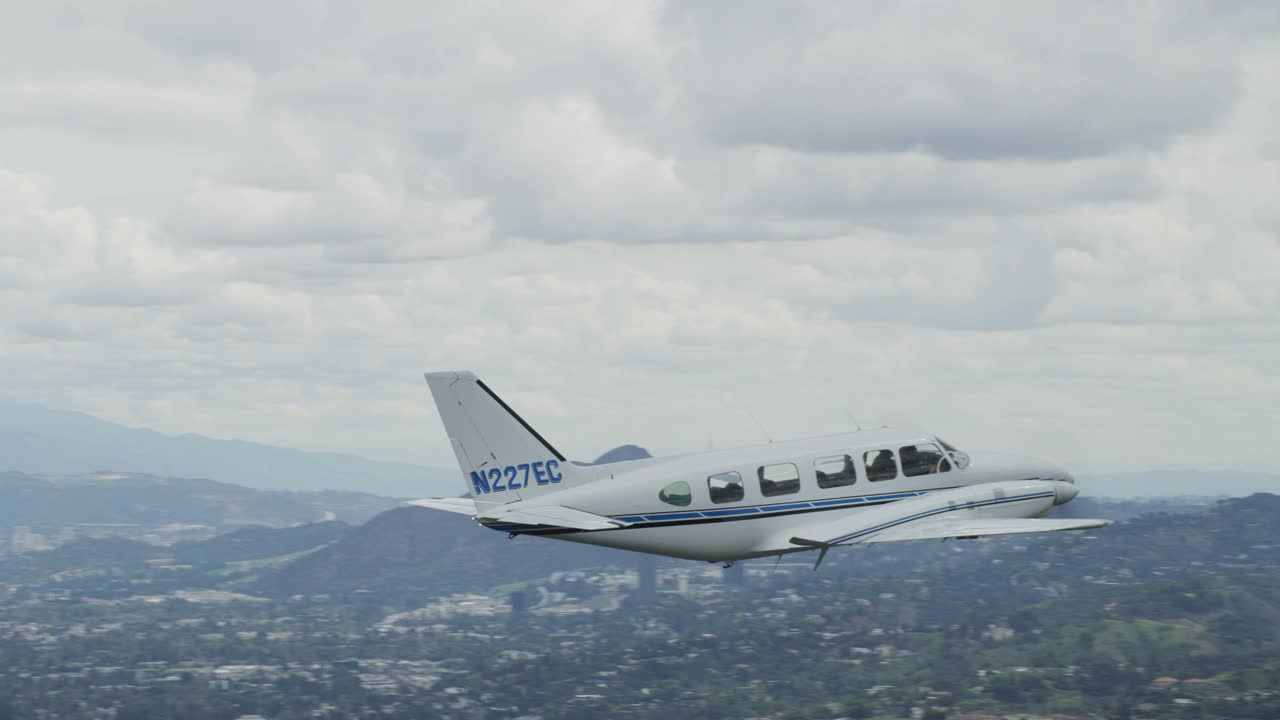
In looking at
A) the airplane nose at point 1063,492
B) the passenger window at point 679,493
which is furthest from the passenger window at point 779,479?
the airplane nose at point 1063,492

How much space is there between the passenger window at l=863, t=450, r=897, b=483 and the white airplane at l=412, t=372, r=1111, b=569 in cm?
5

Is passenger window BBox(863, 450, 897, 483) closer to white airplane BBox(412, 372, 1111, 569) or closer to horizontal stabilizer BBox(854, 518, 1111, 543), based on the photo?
white airplane BBox(412, 372, 1111, 569)

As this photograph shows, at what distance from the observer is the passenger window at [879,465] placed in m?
46.3

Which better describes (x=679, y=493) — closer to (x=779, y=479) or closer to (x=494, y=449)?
(x=779, y=479)

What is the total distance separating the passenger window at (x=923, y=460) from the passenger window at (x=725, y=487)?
710 centimetres

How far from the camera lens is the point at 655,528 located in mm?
44125

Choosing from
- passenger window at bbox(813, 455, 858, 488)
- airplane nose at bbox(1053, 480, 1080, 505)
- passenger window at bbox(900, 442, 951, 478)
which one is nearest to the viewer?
passenger window at bbox(813, 455, 858, 488)

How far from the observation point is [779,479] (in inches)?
1758

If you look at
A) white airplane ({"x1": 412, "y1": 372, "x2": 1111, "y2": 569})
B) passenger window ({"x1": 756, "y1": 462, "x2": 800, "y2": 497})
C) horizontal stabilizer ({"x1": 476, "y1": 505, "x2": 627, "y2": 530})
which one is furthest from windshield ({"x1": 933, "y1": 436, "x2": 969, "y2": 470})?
horizontal stabilizer ({"x1": 476, "y1": 505, "x2": 627, "y2": 530})

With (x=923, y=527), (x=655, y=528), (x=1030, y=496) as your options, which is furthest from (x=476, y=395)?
(x=1030, y=496)

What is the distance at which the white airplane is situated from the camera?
145 ft

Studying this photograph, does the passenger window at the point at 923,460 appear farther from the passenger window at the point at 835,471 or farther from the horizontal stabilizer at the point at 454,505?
the horizontal stabilizer at the point at 454,505

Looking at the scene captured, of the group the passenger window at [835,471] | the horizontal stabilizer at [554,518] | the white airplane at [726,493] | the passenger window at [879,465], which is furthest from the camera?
the passenger window at [879,465]

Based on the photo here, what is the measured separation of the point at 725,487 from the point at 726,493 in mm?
218
